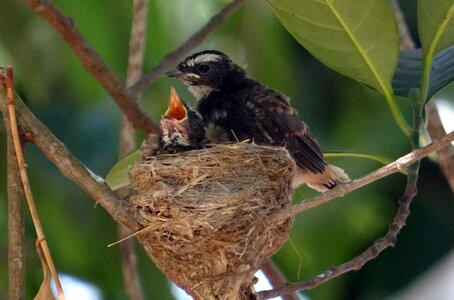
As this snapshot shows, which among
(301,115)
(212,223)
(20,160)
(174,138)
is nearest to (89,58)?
(174,138)

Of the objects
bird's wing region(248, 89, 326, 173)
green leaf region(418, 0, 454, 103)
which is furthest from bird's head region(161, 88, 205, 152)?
green leaf region(418, 0, 454, 103)

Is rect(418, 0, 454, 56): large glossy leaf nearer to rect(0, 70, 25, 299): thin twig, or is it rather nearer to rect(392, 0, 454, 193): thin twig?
rect(392, 0, 454, 193): thin twig

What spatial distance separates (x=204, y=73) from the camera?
386 cm

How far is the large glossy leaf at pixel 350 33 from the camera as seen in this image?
2723 mm

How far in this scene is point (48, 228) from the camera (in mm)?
4371

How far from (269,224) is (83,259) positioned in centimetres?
186

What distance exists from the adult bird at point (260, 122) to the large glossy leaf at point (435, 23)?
784 mm

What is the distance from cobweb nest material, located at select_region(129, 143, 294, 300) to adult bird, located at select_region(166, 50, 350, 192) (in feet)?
1.42

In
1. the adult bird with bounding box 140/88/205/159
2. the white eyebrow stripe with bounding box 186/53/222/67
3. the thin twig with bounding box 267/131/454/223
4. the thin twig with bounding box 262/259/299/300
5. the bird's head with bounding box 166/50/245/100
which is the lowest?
the thin twig with bounding box 267/131/454/223

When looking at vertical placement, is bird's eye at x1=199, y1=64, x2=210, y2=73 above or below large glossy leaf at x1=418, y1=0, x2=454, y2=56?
above

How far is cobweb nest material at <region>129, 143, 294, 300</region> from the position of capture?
2.71 metres

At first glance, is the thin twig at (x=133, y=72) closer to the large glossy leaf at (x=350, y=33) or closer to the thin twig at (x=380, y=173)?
the large glossy leaf at (x=350, y=33)

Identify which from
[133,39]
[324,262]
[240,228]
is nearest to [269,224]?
[240,228]

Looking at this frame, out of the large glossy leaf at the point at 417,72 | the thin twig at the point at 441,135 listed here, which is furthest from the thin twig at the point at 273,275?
the large glossy leaf at the point at 417,72
